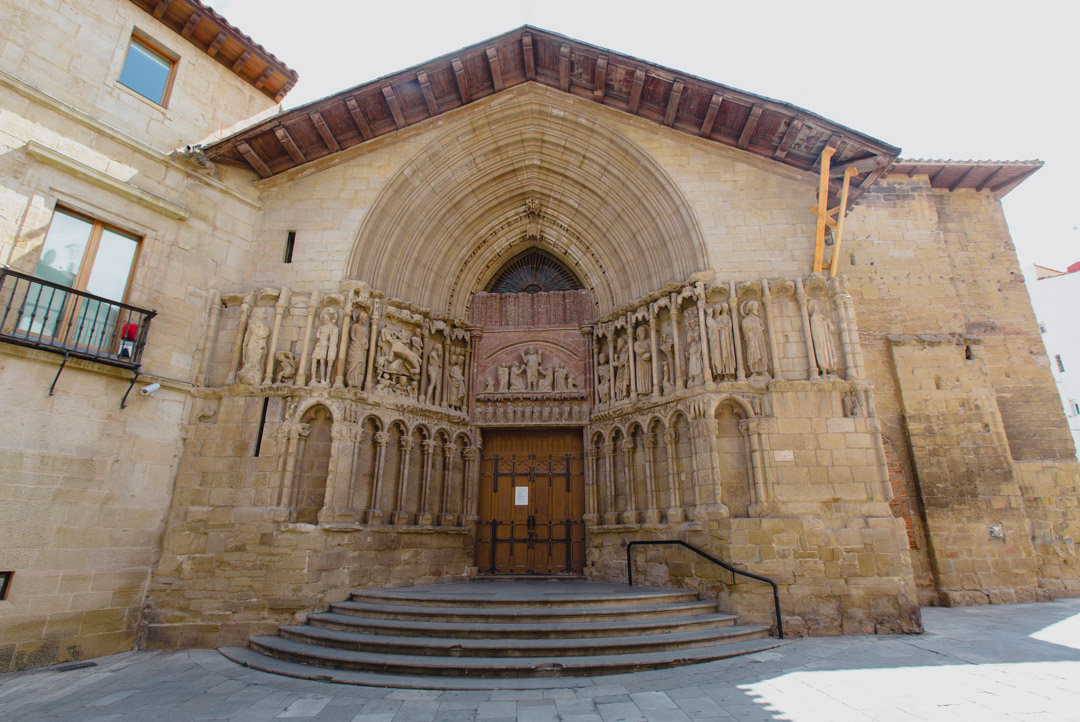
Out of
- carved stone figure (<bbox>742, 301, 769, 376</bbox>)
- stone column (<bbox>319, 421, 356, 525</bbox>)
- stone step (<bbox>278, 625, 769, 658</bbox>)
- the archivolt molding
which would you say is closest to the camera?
stone step (<bbox>278, 625, 769, 658</bbox>)

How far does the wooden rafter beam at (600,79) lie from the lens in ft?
27.8

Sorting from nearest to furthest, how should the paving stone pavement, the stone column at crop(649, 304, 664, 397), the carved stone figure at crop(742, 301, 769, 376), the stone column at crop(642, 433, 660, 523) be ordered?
the paving stone pavement, the carved stone figure at crop(742, 301, 769, 376), the stone column at crop(642, 433, 660, 523), the stone column at crop(649, 304, 664, 397)

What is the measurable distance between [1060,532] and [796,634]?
6467 millimetres

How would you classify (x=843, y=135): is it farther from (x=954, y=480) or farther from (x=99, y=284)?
(x=99, y=284)

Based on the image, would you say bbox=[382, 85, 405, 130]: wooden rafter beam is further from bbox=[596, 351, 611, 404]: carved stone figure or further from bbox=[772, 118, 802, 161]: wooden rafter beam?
bbox=[772, 118, 802, 161]: wooden rafter beam

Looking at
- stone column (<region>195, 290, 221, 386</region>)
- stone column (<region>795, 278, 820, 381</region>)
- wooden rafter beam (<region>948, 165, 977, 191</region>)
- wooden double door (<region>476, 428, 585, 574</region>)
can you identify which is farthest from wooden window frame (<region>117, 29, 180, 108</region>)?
wooden rafter beam (<region>948, 165, 977, 191</region>)

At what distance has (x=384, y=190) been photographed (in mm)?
8836

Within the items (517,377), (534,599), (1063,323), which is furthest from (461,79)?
(1063,323)

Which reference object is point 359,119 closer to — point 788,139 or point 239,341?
point 239,341

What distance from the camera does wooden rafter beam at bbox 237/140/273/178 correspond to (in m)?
8.34

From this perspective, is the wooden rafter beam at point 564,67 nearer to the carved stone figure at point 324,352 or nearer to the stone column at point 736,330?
the stone column at point 736,330

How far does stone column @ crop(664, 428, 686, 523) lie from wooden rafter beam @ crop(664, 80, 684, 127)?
4.96 meters

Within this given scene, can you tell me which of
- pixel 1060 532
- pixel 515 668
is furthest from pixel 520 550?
pixel 1060 532

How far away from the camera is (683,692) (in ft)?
14.6
